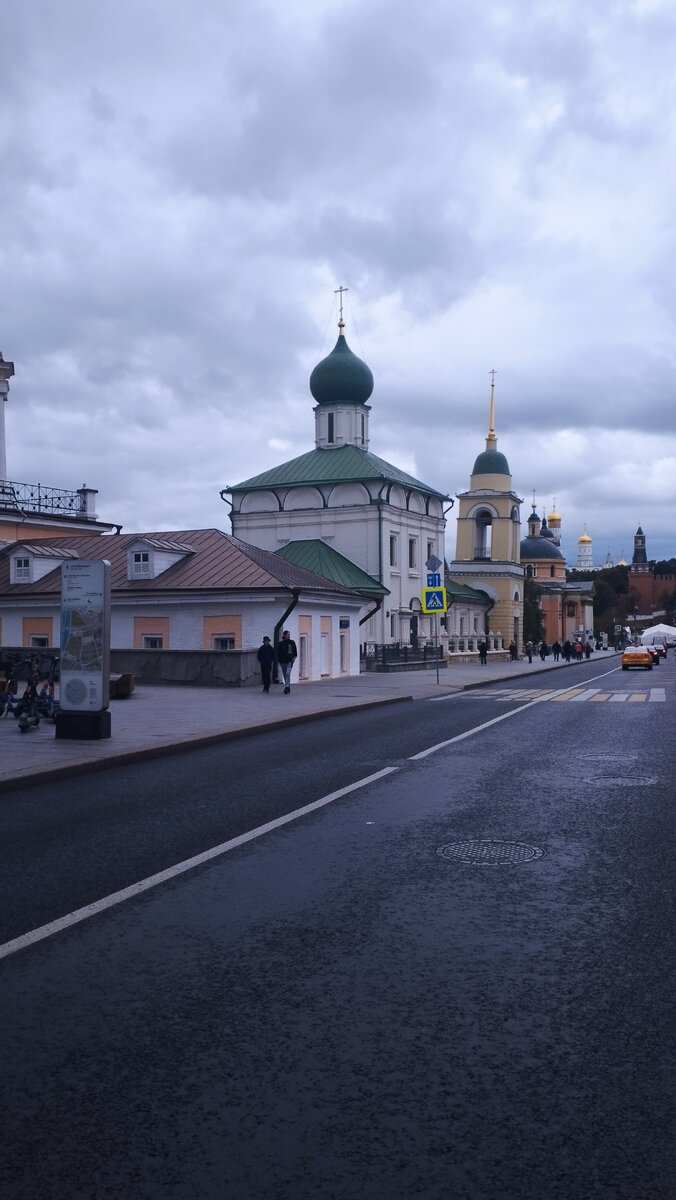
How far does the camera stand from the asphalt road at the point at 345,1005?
3594 millimetres

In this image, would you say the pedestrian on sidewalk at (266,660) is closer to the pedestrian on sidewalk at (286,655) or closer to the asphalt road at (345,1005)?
the pedestrian on sidewalk at (286,655)

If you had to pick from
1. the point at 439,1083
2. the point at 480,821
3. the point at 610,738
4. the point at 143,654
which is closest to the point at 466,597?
the point at 143,654

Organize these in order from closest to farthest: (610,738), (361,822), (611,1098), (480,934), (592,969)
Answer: (611,1098) → (592,969) → (480,934) → (361,822) → (610,738)

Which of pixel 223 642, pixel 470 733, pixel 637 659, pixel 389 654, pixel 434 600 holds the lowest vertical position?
pixel 470 733

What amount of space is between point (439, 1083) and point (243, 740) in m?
13.3

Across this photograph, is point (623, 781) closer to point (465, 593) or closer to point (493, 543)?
point (465, 593)

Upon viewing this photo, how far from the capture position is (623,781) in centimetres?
1212

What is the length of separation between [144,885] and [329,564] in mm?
47257

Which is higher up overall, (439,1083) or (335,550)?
(335,550)

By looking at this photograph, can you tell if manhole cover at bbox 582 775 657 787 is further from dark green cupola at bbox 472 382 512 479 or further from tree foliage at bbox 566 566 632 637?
tree foliage at bbox 566 566 632 637

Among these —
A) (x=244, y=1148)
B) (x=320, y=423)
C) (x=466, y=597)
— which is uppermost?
(x=320, y=423)

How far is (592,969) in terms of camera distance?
5461 millimetres

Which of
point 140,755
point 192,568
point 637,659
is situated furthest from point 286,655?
point 637,659

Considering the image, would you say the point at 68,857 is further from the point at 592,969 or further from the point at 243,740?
the point at 243,740
